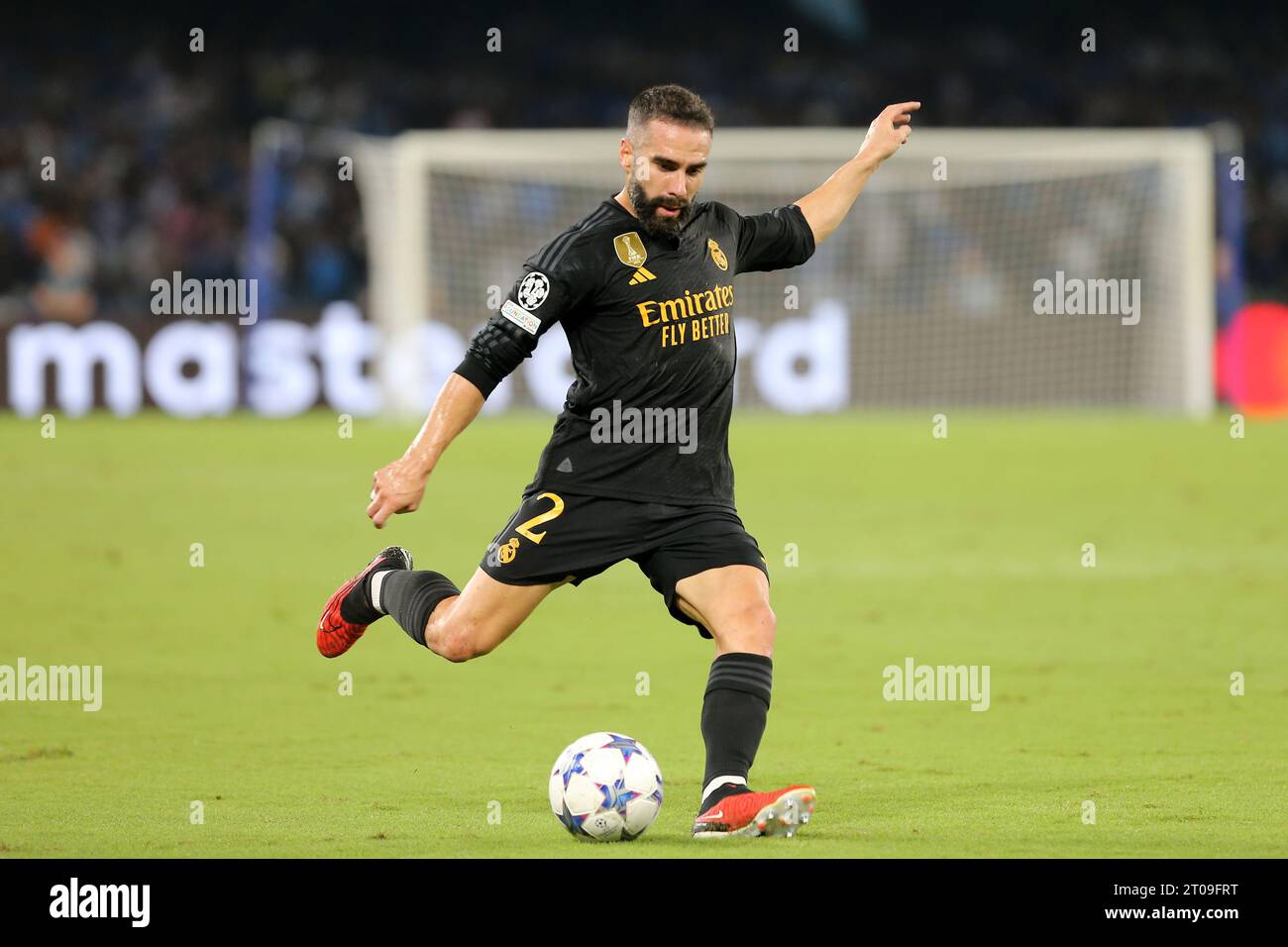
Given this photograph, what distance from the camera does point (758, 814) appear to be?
19.1ft

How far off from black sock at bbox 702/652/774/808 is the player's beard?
139 cm

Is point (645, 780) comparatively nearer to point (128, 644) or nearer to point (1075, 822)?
point (1075, 822)

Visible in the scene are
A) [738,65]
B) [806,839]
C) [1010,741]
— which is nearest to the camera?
[806,839]

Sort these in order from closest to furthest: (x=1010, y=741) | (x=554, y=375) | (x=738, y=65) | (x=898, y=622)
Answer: (x=1010, y=741) → (x=898, y=622) → (x=554, y=375) → (x=738, y=65)

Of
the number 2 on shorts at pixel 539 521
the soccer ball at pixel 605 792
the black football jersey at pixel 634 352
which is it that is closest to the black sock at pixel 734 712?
the soccer ball at pixel 605 792

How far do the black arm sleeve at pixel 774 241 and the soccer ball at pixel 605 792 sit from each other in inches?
70.7

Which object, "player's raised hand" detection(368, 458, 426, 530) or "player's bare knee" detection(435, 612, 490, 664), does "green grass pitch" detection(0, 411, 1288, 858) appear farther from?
"player's raised hand" detection(368, 458, 426, 530)

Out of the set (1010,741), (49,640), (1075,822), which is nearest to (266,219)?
(49,640)

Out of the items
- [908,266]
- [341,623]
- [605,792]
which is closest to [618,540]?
[605,792]

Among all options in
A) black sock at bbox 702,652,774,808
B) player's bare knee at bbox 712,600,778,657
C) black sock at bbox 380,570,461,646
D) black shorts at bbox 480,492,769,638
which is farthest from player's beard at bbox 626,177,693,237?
black sock at bbox 380,570,461,646

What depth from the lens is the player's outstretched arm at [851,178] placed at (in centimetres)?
710

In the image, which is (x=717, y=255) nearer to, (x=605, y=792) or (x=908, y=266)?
(x=605, y=792)
